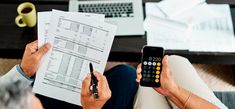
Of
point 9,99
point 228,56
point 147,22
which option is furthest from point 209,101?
point 9,99

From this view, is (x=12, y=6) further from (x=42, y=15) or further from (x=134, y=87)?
(x=134, y=87)

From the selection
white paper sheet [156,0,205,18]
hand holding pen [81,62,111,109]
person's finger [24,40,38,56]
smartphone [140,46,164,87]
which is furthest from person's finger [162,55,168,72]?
person's finger [24,40,38,56]

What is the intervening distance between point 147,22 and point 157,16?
0.04 meters

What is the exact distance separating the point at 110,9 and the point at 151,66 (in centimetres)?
34

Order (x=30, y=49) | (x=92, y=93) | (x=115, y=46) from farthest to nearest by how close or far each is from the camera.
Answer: (x=115, y=46) < (x=30, y=49) < (x=92, y=93)

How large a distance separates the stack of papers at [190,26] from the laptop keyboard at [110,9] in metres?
0.07

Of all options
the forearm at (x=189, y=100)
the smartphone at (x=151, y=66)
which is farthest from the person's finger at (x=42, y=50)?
the forearm at (x=189, y=100)

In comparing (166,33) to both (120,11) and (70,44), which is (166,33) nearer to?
(120,11)

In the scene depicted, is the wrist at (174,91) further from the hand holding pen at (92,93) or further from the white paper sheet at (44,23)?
the white paper sheet at (44,23)

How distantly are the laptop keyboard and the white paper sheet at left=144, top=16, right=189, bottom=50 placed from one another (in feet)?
0.25

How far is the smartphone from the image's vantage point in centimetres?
113

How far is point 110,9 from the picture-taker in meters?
1.38

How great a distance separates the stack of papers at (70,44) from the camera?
1.19m

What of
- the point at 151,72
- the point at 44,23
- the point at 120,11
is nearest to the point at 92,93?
the point at 151,72
